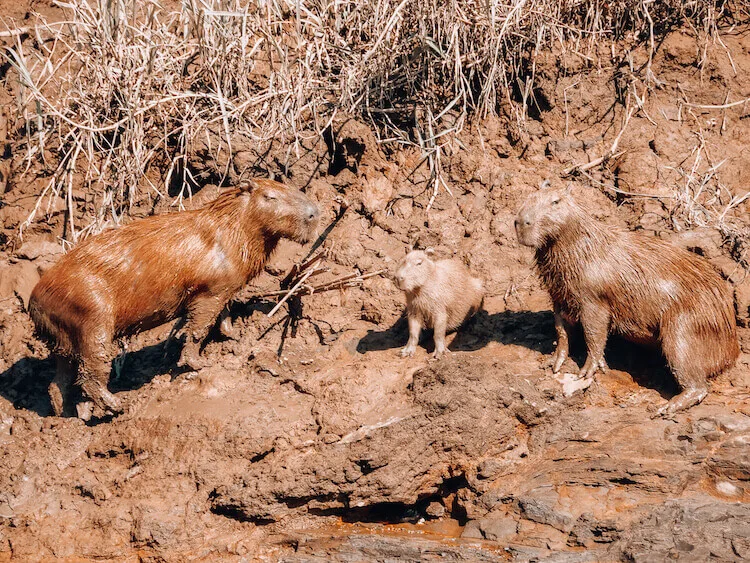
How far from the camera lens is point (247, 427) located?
5992 millimetres

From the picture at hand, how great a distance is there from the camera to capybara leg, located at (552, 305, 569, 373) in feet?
20.4

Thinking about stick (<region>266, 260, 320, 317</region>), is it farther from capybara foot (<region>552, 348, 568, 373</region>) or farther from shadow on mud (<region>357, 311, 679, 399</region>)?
capybara foot (<region>552, 348, 568, 373</region>)

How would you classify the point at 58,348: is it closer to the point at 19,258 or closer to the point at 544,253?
the point at 19,258

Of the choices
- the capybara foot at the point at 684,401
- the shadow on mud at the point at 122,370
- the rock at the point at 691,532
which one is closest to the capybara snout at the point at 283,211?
the shadow on mud at the point at 122,370

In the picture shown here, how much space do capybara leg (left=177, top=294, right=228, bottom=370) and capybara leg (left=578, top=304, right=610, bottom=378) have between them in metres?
2.66

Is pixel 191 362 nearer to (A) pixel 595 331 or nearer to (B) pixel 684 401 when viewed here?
(A) pixel 595 331

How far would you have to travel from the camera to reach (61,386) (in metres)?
6.76

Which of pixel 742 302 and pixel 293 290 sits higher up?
pixel 742 302

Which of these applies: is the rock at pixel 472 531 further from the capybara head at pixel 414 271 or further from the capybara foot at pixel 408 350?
the capybara head at pixel 414 271

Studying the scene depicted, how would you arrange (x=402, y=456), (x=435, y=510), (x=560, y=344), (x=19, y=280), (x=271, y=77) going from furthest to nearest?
(x=271, y=77) → (x=19, y=280) → (x=560, y=344) → (x=435, y=510) → (x=402, y=456)

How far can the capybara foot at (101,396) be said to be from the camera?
257 inches

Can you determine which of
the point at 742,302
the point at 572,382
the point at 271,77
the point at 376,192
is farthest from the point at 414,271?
the point at 271,77

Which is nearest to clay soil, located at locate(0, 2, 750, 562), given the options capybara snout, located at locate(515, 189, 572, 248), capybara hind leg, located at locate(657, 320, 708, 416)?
capybara hind leg, located at locate(657, 320, 708, 416)

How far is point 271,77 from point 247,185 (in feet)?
5.39
